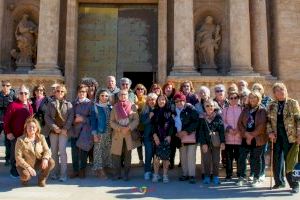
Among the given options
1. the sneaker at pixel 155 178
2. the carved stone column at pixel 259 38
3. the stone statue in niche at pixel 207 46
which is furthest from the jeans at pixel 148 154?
the carved stone column at pixel 259 38

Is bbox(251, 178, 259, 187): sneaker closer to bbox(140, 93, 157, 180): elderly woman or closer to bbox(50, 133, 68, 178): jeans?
bbox(140, 93, 157, 180): elderly woman

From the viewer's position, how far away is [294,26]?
57.5 feet

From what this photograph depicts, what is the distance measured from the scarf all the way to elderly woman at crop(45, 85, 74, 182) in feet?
3.46

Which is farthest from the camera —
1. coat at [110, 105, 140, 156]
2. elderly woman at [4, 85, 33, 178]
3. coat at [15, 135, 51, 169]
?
elderly woman at [4, 85, 33, 178]

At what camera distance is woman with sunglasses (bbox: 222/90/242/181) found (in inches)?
363

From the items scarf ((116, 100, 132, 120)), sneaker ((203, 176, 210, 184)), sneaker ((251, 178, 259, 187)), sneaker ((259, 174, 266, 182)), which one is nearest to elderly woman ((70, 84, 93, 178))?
scarf ((116, 100, 132, 120))

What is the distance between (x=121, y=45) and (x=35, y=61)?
3688mm

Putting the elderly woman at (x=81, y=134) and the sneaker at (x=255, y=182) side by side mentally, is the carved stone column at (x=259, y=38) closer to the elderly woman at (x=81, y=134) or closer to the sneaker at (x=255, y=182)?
the sneaker at (x=255, y=182)

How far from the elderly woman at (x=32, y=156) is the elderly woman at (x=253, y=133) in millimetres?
4069

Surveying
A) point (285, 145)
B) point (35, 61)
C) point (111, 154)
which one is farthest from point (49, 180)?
point (35, 61)

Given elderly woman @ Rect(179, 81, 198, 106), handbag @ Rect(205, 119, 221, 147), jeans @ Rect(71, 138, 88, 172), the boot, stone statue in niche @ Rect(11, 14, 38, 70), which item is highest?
stone statue in niche @ Rect(11, 14, 38, 70)

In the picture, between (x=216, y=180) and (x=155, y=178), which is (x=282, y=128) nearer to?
(x=216, y=180)

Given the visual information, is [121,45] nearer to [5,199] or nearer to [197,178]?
[197,178]

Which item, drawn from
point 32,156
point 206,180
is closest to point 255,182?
point 206,180
